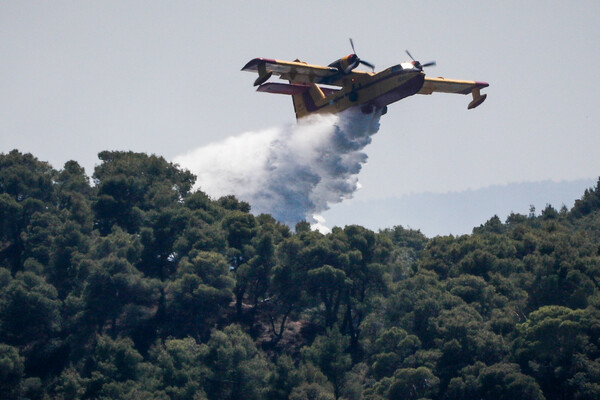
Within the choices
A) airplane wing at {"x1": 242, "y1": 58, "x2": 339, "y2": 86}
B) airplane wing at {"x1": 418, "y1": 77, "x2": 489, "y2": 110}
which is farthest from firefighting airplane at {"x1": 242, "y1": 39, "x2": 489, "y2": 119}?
airplane wing at {"x1": 418, "y1": 77, "x2": 489, "y2": 110}

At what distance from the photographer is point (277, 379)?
4584 cm

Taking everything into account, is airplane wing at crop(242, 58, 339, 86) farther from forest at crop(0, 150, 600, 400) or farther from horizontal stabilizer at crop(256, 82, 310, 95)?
forest at crop(0, 150, 600, 400)

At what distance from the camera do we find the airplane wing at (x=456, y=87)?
6038cm

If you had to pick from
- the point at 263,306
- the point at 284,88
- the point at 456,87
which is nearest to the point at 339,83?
the point at 284,88

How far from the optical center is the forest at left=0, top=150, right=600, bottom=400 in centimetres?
4556

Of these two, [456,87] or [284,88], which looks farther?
[456,87]

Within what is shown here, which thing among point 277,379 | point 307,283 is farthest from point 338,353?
point 307,283

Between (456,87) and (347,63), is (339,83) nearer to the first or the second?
(347,63)

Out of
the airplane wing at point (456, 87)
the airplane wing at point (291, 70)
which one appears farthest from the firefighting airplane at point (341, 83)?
the airplane wing at point (456, 87)

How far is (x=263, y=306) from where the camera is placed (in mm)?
58500

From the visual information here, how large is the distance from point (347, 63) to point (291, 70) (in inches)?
124

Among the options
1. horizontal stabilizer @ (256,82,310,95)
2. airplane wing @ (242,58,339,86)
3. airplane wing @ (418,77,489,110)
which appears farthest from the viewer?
airplane wing @ (418,77,489,110)

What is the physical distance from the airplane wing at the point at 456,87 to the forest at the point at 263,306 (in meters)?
9.05

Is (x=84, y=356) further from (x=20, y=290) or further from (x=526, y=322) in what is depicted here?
(x=526, y=322)
